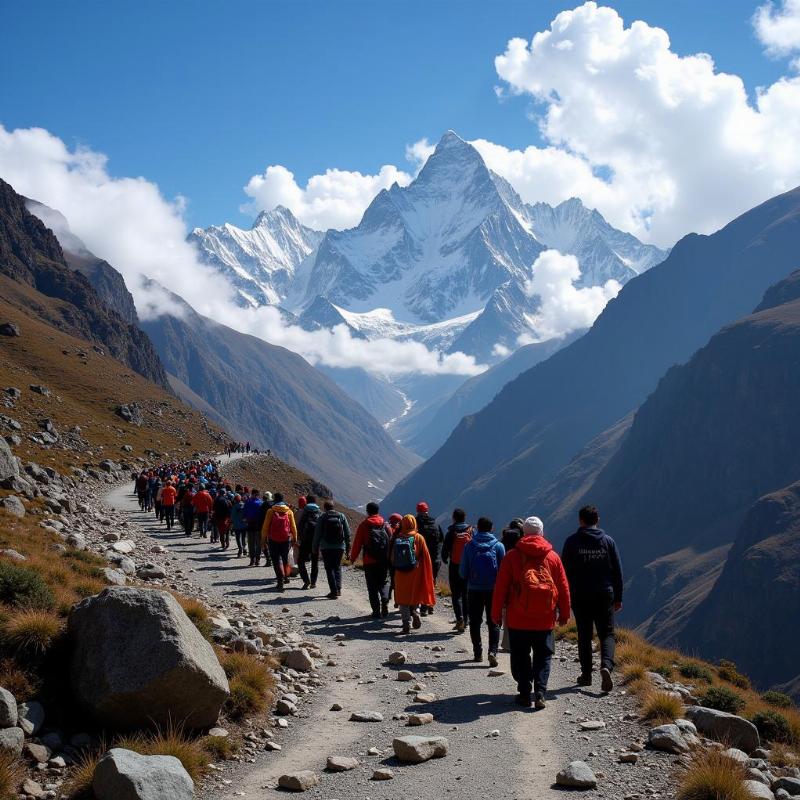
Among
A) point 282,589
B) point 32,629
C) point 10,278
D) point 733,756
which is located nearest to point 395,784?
point 733,756

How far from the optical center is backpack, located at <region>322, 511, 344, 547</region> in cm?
2053

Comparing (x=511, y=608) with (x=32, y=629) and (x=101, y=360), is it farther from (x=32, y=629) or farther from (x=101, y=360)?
(x=101, y=360)

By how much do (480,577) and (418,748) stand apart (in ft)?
17.0

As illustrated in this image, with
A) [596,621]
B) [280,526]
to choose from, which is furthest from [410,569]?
[280,526]

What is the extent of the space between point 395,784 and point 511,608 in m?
3.42

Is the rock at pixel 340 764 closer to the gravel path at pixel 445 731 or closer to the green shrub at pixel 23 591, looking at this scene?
the gravel path at pixel 445 731

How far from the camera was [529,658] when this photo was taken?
11953mm

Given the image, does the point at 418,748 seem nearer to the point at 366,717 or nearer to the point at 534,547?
the point at 366,717

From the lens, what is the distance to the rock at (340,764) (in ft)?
31.9

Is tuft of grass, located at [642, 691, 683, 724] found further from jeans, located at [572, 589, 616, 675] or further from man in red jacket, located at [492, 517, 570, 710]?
man in red jacket, located at [492, 517, 570, 710]

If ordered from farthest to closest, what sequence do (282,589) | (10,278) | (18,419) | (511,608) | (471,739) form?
(10,278) < (18,419) < (282,589) < (511,608) < (471,739)

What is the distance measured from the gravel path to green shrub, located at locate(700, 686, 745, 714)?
5.66 feet

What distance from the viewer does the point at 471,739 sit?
10.6 m

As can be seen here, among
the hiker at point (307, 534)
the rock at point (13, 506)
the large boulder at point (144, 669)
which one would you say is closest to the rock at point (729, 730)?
the large boulder at point (144, 669)
